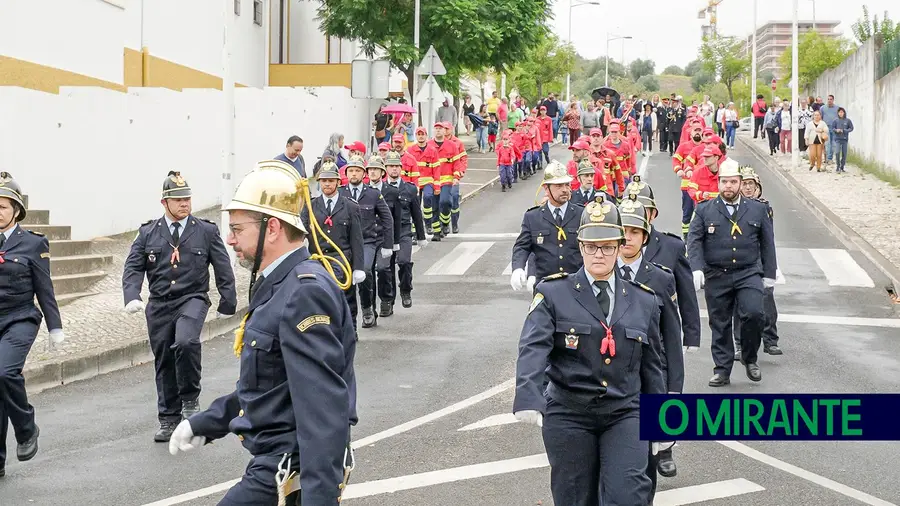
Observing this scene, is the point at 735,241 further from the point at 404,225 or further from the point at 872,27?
the point at 872,27

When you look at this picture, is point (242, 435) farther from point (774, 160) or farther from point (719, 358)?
point (774, 160)

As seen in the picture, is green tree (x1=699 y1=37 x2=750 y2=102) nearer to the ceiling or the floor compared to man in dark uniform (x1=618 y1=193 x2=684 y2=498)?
nearer to the ceiling

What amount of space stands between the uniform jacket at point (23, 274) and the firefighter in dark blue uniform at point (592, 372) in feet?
14.8

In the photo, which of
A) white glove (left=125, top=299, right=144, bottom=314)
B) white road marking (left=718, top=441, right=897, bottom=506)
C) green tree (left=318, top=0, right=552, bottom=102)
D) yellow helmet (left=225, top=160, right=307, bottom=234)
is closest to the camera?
yellow helmet (left=225, top=160, right=307, bottom=234)

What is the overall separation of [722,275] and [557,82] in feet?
211

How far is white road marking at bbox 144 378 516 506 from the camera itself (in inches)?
332

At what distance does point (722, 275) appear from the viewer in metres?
12.5

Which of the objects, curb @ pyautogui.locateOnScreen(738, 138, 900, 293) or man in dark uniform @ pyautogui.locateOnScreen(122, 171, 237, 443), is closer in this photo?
man in dark uniform @ pyautogui.locateOnScreen(122, 171, 237, 443)

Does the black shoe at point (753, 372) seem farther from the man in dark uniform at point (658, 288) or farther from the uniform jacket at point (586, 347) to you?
the uniform jacket at point (586, 347)

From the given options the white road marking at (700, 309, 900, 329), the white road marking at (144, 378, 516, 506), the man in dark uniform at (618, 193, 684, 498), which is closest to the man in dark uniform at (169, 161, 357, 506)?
the man in dark uniform at (618, 193, 684, 498)

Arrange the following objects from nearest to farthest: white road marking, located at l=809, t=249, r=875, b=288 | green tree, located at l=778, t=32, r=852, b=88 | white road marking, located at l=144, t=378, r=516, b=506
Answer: white road marking, located at l=144, t=378, r=516, b=506
white road marking, located at l=809, t=249, r=875, b=288
green tree, located at l=778, t=32, r=852, b=88

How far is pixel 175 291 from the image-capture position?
1038 cm

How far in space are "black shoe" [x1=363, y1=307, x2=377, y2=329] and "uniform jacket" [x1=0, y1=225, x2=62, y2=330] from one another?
6.61 meters

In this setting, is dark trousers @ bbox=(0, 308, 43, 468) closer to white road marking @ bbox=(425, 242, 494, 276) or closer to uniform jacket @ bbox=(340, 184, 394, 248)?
uniform jacket @ bbox=(340, 184, 394, 248)
